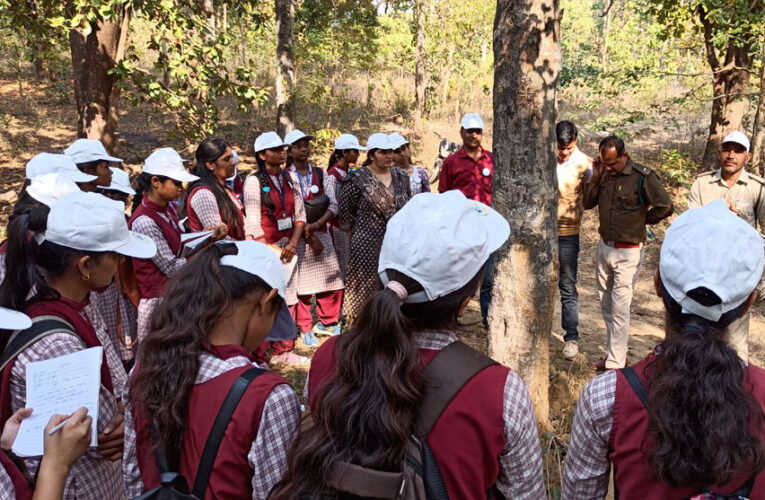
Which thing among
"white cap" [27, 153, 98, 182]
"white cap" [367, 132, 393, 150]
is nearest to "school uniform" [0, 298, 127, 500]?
"white cap" [27, 153, 98, 182]

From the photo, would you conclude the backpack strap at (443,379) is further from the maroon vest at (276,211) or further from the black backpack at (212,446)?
the maroon vest at (276,211)

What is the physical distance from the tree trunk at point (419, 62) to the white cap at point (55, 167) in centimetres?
1306

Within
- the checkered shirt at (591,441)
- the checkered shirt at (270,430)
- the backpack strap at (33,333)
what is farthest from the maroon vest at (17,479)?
the checkered shirt at (591,441)

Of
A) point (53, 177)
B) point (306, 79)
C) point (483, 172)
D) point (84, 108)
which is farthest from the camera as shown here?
point (306, 79)

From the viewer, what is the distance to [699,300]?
1.39 metres

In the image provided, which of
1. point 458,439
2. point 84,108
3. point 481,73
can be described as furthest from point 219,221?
point 481,73

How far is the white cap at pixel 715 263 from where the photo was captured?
1.37 m

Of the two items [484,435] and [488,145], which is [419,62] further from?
[484,435]

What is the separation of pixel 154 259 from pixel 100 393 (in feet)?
5.25

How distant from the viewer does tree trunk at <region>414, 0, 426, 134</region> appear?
Result: 1558 centimetres

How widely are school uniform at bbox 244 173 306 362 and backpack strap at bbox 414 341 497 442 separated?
3556 millimetres

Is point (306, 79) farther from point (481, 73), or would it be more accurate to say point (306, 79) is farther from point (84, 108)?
point (84, 108)

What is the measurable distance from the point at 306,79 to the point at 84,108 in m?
9.74

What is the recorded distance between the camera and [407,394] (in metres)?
1.30
